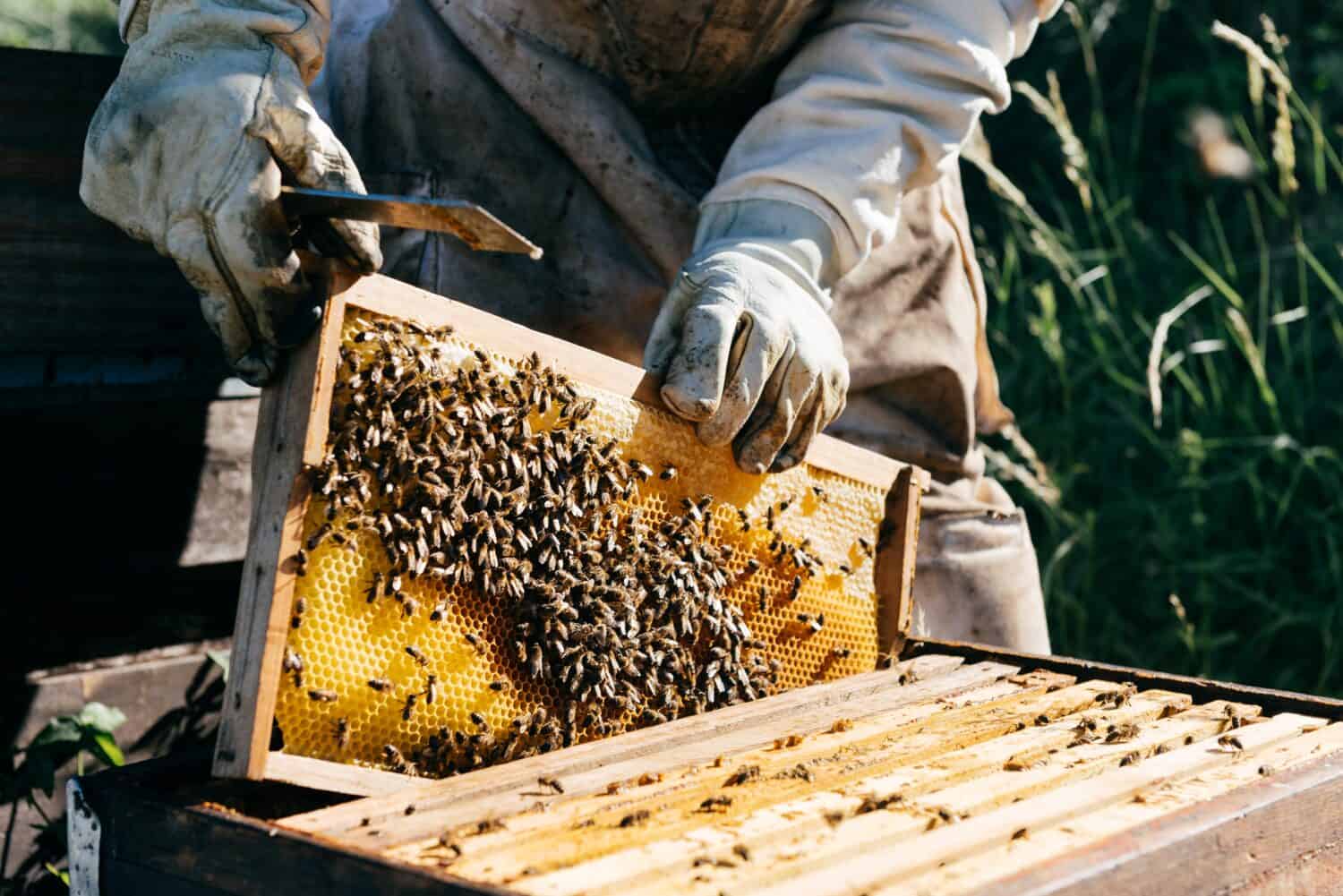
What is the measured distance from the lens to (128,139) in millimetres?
2154

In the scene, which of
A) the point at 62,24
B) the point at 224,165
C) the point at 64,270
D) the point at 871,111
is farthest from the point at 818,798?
the point at 62,24

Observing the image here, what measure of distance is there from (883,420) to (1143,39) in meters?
3.56

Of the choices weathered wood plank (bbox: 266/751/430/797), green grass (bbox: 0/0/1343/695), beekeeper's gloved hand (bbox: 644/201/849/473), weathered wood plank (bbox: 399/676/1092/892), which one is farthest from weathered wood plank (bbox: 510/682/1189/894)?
green grass (bbox: 0/0/1343/695)

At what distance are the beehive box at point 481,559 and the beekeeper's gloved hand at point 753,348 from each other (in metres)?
0.06

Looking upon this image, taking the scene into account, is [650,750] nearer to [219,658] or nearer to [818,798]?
[818,798]

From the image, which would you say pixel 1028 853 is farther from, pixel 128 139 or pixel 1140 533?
pixel 1140 533

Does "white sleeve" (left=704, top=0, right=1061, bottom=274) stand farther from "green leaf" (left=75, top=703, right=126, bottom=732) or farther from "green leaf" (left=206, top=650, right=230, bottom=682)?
"green leaf" (left=75, top=703, right=126, bottom=732)


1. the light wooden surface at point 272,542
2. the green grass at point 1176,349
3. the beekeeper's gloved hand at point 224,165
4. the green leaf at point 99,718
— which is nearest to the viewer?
the light wooden surface at point 272,542

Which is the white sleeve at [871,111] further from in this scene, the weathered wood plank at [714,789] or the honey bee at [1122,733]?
the honey bee at [1122,733]

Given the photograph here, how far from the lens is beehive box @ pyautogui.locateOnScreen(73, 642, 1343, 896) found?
64.7 inches

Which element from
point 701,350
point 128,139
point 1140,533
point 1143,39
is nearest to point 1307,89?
point 1143,39

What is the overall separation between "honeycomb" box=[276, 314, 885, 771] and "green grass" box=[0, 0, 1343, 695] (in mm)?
1947

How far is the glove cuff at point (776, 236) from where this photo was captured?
111 inches

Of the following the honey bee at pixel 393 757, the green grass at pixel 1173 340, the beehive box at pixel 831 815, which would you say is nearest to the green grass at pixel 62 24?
the green grass at pixel 1173 340
